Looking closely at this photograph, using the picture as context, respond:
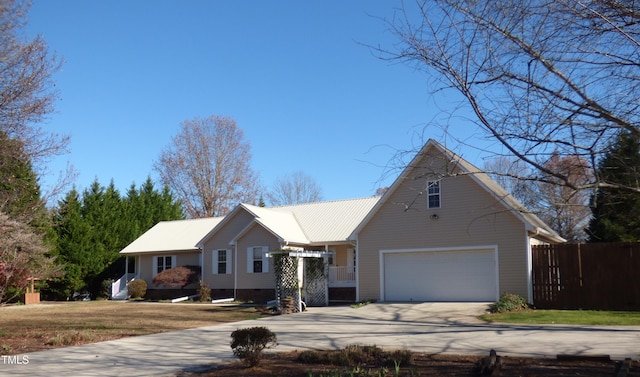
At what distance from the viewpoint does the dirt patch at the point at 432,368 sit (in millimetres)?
8758

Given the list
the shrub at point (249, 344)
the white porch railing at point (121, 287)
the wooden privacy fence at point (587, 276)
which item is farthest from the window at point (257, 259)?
the shrub at point (249, 344)

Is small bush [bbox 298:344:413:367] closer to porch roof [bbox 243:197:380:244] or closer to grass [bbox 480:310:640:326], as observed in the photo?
grass [bbox 480:310:640:326]

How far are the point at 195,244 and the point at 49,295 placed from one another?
37.9 ft

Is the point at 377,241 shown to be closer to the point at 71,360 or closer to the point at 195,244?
the point at 195,244

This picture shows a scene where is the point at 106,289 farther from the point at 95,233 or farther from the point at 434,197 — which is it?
the point at 434,197

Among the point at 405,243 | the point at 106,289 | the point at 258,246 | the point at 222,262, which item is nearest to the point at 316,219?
the point at 258,246

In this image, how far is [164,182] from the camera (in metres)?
51.0

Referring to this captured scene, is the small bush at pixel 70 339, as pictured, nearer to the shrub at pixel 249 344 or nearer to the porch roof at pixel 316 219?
the shrub at pixel 249 344

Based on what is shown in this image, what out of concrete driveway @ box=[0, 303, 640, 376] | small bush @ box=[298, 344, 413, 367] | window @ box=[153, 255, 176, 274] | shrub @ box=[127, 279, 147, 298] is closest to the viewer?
small bush @ box=[298, 344, 413, 367]

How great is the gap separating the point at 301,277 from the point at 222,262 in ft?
25.0

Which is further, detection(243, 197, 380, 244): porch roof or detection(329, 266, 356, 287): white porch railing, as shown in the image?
detection(243, 197, 380, 244): porch roof

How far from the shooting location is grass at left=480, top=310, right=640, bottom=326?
16.7 m

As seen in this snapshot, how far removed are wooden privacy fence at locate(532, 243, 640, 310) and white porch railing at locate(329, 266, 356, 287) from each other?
350 inches

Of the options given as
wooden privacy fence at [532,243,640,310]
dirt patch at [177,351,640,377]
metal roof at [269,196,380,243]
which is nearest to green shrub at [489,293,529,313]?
wooden privacy fence at [532,243,640,310]
